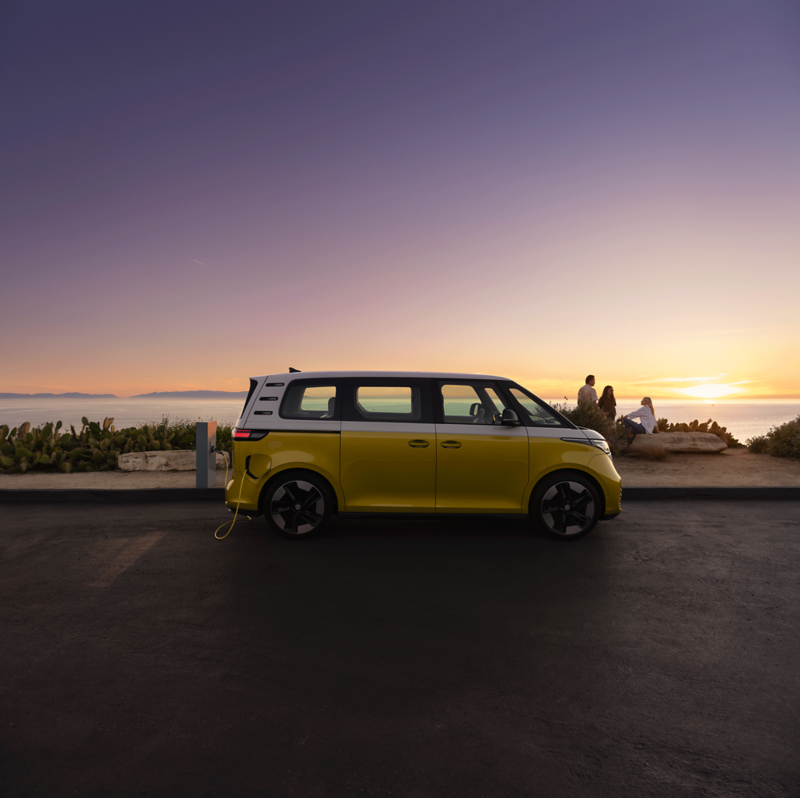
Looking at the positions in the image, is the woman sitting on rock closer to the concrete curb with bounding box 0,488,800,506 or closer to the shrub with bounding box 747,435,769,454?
the shrub with bounding box 747,435,769,454

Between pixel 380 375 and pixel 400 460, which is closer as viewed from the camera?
pixel 400 460

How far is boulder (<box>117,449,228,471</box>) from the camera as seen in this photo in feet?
37.6

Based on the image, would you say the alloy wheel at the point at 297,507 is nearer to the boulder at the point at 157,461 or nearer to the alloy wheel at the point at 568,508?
the alloy wheel at the point at 568,508

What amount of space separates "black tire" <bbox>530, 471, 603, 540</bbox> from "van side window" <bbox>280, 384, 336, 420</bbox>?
8.46 ft

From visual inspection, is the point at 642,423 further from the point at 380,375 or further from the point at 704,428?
the point at 380,375

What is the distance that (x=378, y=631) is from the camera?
401 cm

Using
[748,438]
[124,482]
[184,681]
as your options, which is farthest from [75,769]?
[748,438]

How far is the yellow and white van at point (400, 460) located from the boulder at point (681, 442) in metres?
7.99

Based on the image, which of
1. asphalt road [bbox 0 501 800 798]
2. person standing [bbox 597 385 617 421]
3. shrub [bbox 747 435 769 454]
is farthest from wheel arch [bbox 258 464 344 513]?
shrub [bbox 747 435 769 454]

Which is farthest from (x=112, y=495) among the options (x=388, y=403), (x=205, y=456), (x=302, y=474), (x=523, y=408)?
(x=523, y=408)

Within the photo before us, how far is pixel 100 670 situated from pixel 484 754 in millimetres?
2290

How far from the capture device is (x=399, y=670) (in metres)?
3.41

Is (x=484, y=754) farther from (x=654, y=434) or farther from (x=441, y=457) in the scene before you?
(x=654, y=434)

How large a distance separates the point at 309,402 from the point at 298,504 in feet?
3.87
